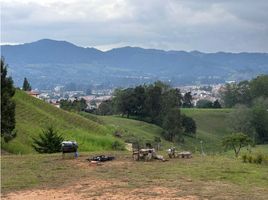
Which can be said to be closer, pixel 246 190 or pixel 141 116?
pixel 246 190

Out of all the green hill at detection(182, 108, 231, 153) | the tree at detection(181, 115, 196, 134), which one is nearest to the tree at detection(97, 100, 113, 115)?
the green hill at detection(182, 108, 231, 153)

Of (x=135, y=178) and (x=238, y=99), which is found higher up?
(x=238, y=99)

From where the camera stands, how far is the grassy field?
43.5ft

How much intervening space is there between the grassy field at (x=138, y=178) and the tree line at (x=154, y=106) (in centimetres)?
6191

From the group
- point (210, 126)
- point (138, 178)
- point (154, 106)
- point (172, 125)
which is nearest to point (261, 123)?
point (210, 126)

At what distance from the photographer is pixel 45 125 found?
38.8m

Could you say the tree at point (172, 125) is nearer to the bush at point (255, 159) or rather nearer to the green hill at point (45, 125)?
the green hill at point (45, 125)

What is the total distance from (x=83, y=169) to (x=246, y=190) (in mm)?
6293

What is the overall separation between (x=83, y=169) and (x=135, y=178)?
2.74 m

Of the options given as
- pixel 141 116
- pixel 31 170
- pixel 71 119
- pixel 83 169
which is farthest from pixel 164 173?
pixel 141 116

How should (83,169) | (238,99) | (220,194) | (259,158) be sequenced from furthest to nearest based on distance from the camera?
(238,99)
(259,158)
(83,169)
(220,194)

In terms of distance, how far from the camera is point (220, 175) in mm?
16281

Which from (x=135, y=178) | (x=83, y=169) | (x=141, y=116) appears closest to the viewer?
(x=135, y=178)

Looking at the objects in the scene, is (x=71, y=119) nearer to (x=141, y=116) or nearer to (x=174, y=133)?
(x=174, y=133)
